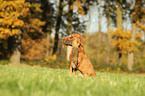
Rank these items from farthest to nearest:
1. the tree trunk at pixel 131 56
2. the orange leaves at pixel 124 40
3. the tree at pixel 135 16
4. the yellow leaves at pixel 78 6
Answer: the tree at pixel 135 16 < the tree trunk at pixel 131 56 < the orange leaves at pixel 124 40 < the yellow leaves at pixel 78 6

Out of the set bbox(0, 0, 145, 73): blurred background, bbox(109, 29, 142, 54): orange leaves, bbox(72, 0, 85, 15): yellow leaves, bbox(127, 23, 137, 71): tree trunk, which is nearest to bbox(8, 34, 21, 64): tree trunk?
bbox(0, 0, 145, 73): blurred background

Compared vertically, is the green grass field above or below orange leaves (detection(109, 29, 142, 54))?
below

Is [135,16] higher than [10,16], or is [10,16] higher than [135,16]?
[135,16]

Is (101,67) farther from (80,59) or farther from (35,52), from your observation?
(35,52)

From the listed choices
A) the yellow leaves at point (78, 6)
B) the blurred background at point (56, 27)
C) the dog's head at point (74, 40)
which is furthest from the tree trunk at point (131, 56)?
the dog's head at point (74, 40)

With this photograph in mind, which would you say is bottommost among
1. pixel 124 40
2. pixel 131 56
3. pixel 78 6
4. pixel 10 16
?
pixel 131 56

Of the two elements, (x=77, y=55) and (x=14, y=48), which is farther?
(x=14, y=48)

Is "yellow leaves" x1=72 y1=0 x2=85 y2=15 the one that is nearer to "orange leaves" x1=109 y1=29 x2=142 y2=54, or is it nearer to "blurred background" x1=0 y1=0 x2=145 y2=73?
"blurred background" x1=0 y1=0 x2=145 y2=73

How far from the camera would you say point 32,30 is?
66.4ft

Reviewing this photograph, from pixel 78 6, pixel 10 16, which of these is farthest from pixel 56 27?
pixel 10 16

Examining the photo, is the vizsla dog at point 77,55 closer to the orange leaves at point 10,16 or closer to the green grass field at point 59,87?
the green grass field at point 59,87

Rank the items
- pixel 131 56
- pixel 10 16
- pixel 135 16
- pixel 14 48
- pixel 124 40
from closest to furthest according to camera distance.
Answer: pixel 10 16, pixel 14 48, pixel 124 40, pixel 131 56, pixel 135 16

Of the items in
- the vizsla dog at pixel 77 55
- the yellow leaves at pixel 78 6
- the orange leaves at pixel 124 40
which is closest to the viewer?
the vizsla dog at pixel 77 55

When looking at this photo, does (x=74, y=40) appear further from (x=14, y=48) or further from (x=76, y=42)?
(x=14, y=48)
